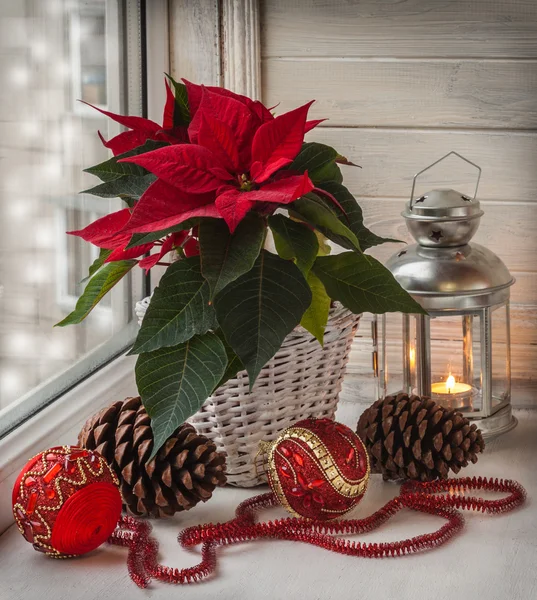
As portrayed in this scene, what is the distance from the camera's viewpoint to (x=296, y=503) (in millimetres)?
Result: 818

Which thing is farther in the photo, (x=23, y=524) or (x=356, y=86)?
(x=356, y=86)

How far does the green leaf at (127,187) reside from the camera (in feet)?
2.70

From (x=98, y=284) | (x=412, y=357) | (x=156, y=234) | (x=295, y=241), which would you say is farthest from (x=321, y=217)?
(x=412, y=357)

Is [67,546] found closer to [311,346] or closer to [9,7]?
[311,346]

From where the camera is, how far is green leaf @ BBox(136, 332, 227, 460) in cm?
77

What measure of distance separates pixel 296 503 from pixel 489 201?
605 mm

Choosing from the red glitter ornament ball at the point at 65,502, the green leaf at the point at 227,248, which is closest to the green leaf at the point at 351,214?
the green leaf at the point at 227,248

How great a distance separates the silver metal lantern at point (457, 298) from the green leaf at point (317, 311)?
23 centimetres

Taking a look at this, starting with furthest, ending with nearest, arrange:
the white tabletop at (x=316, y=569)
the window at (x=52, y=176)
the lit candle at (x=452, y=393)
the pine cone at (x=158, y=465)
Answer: the lit candle at (x=452, y=393) < the window at (x=52, y=176) < the pine cone at (x=158, y=465) < the white tabletop at (x=316, y=569)

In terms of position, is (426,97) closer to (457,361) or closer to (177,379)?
(457,361)

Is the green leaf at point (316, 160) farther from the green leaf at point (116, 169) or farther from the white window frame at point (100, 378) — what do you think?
the white window frame at point (100, 378)

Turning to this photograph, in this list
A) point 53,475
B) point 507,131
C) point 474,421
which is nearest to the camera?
point 53,475

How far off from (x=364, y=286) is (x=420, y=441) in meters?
0.20

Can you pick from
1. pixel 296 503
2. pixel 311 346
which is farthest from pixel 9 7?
pixel 296 503
